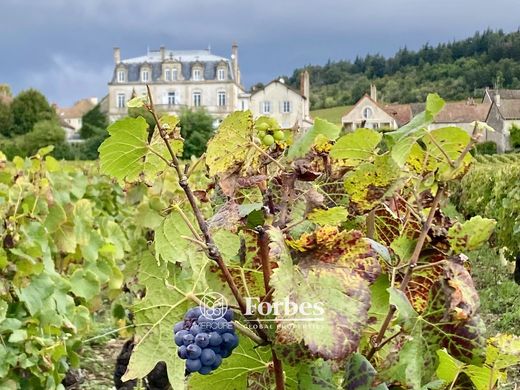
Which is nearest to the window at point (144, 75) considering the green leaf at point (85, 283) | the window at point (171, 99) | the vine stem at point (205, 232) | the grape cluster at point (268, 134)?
the window at point (171, 99)

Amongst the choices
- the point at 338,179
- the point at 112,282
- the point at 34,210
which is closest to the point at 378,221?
the point at 338,179

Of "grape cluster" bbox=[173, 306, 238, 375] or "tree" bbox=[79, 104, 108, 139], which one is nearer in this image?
"grape cluster" bbox=[173, 306, 238, 375]

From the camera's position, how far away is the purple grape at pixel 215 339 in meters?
0.89

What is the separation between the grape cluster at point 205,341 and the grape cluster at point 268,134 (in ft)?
0.92

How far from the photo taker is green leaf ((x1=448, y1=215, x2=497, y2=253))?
38.2 inches

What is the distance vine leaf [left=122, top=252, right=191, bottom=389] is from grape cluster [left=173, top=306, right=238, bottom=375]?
150 millimetres

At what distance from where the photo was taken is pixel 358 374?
935 mm

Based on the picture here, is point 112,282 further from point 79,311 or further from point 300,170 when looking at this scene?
point 300,170

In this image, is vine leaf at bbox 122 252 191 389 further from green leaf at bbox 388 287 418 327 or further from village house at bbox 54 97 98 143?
village house at bbox 54 97 98 143

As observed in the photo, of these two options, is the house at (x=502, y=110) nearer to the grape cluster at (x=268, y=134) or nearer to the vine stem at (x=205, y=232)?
the grape cluster at (x=268, y=134)

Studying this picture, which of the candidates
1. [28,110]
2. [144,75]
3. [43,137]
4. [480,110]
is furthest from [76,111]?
[480,110]

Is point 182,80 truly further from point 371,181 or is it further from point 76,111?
point 371,181

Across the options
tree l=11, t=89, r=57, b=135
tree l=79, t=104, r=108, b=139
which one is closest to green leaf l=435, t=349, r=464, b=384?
tree l=11, t=89, r=57, b=135

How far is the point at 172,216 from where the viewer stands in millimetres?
1076
